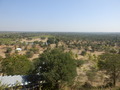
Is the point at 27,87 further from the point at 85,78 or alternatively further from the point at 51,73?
the point at 85,78

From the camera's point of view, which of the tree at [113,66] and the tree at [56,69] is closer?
the tree at [56,69]

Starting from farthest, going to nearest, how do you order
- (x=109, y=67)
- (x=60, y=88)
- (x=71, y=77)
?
1. (x=109, y=67)
2. (x=60, y=88)
3. (x=71, y=77)

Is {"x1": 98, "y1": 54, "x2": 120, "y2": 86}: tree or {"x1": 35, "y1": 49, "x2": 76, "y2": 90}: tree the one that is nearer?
{"x1": 35, "y1": 49, "x2": 76, "y2": 90}: tree

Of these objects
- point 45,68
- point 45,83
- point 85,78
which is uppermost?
point 45,68

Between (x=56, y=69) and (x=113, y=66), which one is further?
(x=113, y=66)

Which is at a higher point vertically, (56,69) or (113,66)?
(56,69)

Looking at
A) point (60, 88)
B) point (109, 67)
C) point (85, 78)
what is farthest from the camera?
point (85, 78)

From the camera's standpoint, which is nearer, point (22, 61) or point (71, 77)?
point (71, 77)

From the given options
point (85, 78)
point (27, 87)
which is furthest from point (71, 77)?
point (85, 78)
